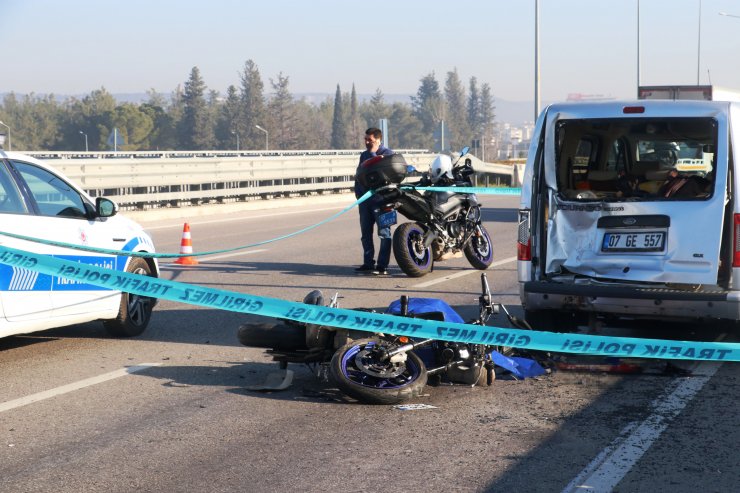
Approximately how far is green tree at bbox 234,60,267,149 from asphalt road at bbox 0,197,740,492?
498 ft

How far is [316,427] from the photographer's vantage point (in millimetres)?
6082

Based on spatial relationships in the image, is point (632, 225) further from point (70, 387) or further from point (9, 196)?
point (9, 196)

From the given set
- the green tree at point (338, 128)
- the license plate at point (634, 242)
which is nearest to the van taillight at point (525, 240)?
the license plate at point (634, 242)

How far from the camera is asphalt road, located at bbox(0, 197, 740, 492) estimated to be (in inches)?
203

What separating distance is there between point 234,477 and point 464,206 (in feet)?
28.1

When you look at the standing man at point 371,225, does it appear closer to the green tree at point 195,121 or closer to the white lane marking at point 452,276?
the white lane marking at point 452,276

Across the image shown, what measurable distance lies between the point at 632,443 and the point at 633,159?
4230 millimetres

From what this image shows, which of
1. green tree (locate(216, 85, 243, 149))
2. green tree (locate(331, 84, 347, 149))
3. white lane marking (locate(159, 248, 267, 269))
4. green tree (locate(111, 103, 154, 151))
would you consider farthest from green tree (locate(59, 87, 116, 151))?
white lane marking (locate(159, 248, 267, 269))

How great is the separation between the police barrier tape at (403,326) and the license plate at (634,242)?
213 cm

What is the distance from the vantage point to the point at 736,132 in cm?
777

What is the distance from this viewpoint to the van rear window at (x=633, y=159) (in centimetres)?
845

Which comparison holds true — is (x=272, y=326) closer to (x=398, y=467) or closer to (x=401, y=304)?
(x=401, y=304)

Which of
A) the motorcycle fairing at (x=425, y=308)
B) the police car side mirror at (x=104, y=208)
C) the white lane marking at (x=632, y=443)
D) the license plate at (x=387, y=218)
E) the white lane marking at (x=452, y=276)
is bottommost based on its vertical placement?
the white lane marking at (x=632, y=443)

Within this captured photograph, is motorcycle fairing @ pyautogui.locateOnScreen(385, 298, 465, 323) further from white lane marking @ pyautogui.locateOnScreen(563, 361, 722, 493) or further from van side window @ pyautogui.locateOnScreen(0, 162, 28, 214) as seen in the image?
van side window @ pyautogui.locateOnScreen(0, 162, 28, 214)
